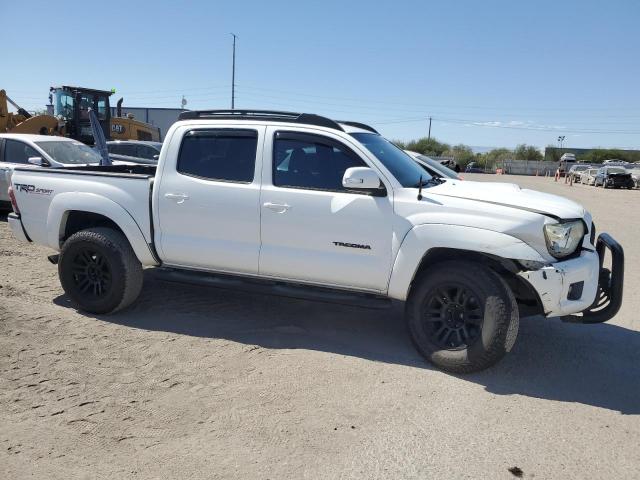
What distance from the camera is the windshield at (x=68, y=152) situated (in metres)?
10.5

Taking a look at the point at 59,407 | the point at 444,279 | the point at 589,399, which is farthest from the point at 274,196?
the point at 589,399

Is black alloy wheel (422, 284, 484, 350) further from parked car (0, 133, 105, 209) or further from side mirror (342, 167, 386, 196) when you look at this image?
parked car (0, 133, 105, 209)

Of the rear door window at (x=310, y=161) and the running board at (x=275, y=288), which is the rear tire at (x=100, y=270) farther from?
the rear door window at (x=310, y=161)

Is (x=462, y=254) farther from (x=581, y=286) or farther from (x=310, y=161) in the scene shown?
(x=310, y=161)

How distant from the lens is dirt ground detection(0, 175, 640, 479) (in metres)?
3.06

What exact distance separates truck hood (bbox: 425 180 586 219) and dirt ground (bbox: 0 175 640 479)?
132cm

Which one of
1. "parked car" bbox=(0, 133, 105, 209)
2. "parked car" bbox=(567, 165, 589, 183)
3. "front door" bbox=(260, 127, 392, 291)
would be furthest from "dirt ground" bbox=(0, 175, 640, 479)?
"parked car" bbox=(567, 165, 589, 183)

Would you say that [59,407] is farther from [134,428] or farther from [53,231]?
[53,231]

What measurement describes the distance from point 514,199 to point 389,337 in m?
1.71

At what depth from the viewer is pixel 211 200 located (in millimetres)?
4812

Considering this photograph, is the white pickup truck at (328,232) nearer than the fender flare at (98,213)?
Yes

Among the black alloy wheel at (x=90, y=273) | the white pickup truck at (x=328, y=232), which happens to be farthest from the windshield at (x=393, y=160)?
the black alloy wheel at (x=90, y=273)

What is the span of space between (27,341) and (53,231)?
1294 mm

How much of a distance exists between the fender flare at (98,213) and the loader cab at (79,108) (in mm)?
14766
